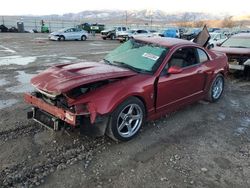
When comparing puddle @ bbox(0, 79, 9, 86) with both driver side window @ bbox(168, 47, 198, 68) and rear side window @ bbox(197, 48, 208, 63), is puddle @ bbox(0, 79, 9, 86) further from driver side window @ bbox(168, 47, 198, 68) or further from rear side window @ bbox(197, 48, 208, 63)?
rear side window @ bbox(197, 48, 208, 63)

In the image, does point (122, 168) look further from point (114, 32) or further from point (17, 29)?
point (17, 29)

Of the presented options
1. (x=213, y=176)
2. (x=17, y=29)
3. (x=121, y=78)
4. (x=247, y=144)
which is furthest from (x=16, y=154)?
(x=17, y=29)

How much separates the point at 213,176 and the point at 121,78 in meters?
1.94

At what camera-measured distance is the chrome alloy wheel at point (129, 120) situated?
166 inches

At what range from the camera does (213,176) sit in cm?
357

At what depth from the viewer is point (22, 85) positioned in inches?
299

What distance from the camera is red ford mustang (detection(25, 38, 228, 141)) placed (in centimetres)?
385

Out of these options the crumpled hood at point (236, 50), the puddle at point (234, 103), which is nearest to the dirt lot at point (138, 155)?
the puddle at point (234, 103)

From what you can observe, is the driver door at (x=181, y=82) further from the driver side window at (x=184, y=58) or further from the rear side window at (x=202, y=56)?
the rear side window at (x=202, y=56)

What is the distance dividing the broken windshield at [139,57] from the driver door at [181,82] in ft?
0.71

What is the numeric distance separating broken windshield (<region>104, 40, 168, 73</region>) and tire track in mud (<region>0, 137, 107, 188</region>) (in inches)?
55.4

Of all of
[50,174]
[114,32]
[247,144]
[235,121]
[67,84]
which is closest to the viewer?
[50,174]

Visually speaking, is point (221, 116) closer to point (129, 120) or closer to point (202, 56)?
point (202, 56)

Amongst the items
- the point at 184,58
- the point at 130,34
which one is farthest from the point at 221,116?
the point at 130,34
